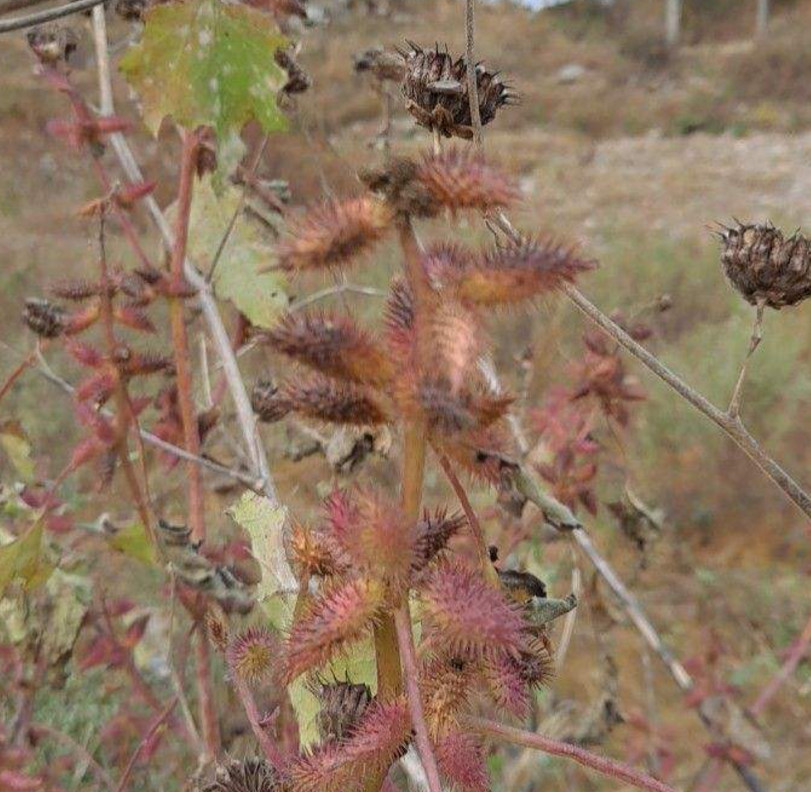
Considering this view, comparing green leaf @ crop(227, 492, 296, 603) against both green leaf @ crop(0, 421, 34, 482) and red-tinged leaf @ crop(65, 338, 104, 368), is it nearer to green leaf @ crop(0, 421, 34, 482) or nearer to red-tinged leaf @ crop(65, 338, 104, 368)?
red-tinged leaf @ crop(65, 338, 104, 368)

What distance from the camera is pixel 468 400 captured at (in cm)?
43

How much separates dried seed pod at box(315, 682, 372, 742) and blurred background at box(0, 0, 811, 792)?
0.18 m

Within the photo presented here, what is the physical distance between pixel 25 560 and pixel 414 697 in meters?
0.72

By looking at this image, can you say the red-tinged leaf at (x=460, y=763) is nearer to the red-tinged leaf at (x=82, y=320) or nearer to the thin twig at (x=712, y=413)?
the thin twig at (x=712, y=413)

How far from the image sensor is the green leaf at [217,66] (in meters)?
1.05

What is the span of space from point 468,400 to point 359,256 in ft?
0.28

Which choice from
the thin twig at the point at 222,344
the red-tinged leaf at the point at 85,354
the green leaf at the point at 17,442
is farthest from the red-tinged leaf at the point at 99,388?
the green leaf at the point at 17,442

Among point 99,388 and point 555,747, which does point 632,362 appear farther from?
point 555,747

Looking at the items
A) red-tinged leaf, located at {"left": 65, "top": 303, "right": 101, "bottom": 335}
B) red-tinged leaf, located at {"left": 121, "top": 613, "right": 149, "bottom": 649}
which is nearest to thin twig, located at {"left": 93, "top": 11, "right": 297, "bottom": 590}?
red-tinged leaf, located at {"left": 65, "top": 303, "right": 101, "bottom": 335}

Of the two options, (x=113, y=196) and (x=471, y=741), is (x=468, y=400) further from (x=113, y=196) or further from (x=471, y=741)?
(x=113, y=196)

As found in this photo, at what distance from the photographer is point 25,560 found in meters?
1.09

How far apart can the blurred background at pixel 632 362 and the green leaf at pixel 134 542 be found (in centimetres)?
25

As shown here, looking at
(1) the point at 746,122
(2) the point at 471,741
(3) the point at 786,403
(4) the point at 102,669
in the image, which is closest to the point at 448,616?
(2) the point at 471,741

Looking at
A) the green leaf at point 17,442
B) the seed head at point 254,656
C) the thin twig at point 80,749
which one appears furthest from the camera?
the thin twig at point 80,749
